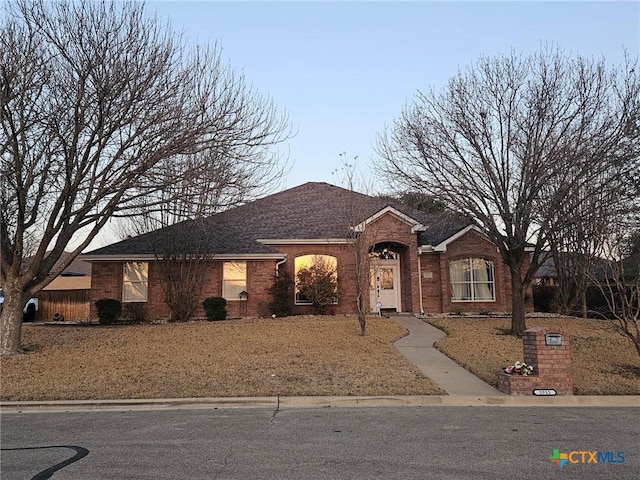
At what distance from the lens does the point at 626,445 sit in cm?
617

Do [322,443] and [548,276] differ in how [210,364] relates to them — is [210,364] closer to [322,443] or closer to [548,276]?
[322,443]

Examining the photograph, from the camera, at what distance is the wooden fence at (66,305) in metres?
23.9

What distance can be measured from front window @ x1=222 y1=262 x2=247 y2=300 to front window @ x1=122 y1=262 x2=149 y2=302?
125 inches

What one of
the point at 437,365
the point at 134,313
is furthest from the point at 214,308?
the point at 437,365

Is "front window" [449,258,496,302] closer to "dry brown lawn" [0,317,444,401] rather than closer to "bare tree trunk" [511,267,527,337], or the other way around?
"bare tree trunk" [511,267,527,337]

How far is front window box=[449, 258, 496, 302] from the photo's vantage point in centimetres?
2289

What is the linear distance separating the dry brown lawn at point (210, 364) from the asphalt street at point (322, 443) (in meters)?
0.98

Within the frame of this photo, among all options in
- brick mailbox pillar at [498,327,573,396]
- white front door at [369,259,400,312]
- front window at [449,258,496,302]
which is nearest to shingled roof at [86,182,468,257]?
front window at [449,258,496,302]

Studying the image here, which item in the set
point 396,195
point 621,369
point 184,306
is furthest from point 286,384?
point 184,306

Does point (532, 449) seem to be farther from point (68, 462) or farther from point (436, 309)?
point (436, 309)

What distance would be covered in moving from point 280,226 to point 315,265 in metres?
3.18

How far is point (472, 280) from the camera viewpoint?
2297 cm

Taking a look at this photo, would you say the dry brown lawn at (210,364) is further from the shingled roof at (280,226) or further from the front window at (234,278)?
the front window at (234,278)

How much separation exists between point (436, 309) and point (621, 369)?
37.4 feet
